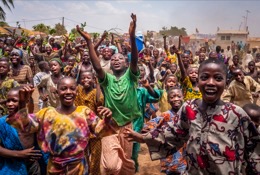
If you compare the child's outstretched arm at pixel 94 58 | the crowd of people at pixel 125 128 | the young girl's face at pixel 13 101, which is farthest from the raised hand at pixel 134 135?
the child's outstretched arm at pixel 94 58

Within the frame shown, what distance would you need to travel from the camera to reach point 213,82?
6.53ft

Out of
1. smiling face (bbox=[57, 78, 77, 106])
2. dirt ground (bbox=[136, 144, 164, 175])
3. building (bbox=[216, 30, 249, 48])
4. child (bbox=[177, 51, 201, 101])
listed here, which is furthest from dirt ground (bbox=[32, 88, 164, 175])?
building (bbox=[216, 30, 249, 48])

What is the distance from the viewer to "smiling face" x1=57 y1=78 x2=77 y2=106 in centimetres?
289

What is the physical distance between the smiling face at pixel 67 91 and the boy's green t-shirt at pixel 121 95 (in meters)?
0.81

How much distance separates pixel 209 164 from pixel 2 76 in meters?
3.72

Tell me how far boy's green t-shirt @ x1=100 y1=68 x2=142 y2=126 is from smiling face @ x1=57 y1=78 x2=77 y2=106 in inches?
32.0

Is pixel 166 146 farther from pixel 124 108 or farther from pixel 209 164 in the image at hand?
pixel 124 108

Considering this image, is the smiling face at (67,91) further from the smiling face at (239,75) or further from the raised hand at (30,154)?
the smiling face at (239,75)

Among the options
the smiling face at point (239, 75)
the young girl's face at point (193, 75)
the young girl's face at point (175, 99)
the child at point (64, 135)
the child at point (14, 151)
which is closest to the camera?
the child at point (64, 135)

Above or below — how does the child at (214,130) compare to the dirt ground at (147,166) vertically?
above

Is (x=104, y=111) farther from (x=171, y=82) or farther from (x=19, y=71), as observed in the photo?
(x=19, y=71)

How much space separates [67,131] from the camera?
2.71 m

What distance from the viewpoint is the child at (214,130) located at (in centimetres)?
193

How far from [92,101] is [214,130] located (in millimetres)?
2518
